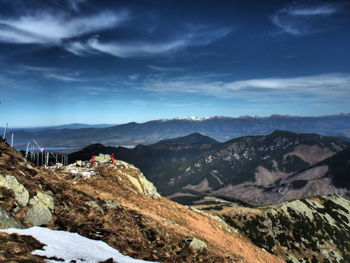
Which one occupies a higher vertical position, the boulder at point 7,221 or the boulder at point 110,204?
the boulder at point 7,221

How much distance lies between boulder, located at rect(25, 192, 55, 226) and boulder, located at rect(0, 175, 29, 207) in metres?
0.63

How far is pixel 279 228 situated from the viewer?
134750 mm

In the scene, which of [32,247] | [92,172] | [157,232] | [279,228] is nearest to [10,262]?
[32,247]

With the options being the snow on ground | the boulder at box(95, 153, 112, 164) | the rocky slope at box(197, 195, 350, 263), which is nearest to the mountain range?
the snow on ground

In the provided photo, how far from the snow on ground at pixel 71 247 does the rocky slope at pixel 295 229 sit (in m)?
101

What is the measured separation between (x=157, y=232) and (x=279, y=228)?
121 metres

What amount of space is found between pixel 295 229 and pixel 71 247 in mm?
145044

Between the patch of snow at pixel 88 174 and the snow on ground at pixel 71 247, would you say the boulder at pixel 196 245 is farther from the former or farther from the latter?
the patch of snow at pixel 88 174

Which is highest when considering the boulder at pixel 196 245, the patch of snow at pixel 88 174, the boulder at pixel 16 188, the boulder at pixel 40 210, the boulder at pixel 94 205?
the boulder at pixel 16 188

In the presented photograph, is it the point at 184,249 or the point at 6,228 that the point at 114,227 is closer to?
the point at 184,249

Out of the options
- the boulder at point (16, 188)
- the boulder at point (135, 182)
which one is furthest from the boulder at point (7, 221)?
the boulder at point (135, 182)

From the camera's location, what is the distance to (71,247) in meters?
21.3

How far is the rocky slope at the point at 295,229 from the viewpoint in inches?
4796

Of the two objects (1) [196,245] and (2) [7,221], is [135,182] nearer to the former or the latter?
(1) [196,245]
